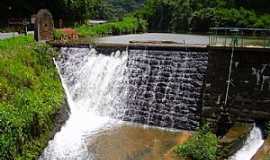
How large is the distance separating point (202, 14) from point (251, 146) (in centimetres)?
2668

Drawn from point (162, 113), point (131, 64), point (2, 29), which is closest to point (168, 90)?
point (162, 113)

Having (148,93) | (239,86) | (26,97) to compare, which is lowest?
(148,93)

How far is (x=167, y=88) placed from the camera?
55.4 feet

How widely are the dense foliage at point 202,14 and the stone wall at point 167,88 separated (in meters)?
18.9

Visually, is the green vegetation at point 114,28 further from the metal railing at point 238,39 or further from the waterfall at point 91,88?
the metal railing at point 238,39

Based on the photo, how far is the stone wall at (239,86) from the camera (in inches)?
592

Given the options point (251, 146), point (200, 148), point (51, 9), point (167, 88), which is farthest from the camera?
point (51, 9)

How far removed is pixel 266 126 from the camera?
14.5 m

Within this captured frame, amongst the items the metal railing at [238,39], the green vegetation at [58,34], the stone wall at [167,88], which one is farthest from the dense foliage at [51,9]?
the stone wall at [167,88]

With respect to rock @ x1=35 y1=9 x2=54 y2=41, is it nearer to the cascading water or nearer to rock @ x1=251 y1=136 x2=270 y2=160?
the cascading water

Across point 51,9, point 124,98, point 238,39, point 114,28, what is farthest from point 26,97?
point 51,9

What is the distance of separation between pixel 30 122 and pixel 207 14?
26.9 metres

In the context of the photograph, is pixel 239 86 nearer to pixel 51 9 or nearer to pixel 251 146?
pixel 251 146

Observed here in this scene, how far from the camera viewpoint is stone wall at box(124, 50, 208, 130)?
16.2 m
